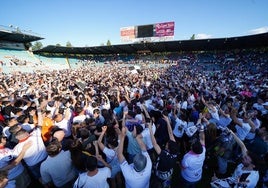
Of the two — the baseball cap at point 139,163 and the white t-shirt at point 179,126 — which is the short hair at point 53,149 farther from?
the white t-shirt at point 179,126

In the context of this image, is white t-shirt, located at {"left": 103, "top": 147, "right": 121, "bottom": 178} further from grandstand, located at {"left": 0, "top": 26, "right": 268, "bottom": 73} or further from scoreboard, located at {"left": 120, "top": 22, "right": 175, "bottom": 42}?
scoreboard, located at {"left": 120, "top": 22, "right": 175, "bottom": 42}

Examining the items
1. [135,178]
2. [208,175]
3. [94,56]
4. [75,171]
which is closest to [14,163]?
[75,171]

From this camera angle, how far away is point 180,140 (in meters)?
5.31

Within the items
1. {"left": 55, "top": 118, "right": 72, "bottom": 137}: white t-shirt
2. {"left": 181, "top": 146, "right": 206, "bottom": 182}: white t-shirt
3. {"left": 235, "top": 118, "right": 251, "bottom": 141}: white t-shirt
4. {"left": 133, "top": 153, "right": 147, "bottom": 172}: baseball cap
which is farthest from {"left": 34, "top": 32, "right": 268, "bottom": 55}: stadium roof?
{"left": 133, "top": 153, "right": 147, "bottom": 172}: baseball cap

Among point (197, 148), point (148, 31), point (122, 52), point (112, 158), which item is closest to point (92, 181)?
point (112, 158)

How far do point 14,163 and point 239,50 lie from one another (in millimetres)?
42391

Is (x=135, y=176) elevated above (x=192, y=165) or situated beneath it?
elevated above

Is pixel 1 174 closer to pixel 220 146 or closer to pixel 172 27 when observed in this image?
pixel 220 146

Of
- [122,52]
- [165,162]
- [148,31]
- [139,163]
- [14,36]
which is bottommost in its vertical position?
[122,52]

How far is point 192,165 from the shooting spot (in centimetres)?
311

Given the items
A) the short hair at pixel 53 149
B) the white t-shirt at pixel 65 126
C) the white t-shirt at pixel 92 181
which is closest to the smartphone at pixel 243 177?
the white t-shirt at pixel 92 181

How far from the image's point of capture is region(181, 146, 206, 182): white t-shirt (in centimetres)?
305

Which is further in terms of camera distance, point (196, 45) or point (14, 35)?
point (196, 45)

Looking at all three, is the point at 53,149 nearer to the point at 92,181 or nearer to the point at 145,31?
the point at 92,181
